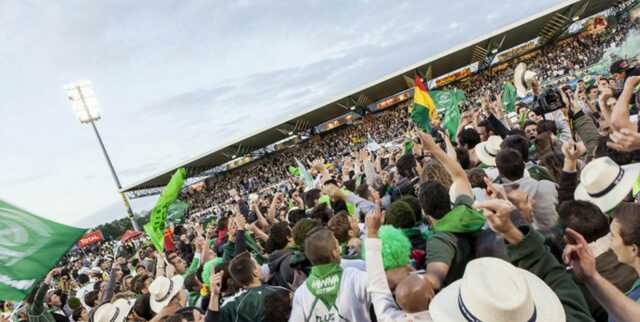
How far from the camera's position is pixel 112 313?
353 cm

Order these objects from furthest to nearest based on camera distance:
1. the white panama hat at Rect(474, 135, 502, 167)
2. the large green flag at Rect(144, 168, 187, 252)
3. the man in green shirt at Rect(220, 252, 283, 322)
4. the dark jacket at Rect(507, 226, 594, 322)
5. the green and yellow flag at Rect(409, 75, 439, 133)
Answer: the green and yellow flag at Rect(409, 75, 439, 133) < the large green flag at Rect(144, 168, 187, 252) < the white panama hat at Rect(474, 135, 502, 167) < the man in green shirt at Rect(220, 252, 283, 322) < the dark jacket at Rect(507, 226, 594, 322)

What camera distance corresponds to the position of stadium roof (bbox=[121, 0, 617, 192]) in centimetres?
2210

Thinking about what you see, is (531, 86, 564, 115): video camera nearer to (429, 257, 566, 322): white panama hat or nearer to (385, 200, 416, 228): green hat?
(385, 200, 416, 228): green hat

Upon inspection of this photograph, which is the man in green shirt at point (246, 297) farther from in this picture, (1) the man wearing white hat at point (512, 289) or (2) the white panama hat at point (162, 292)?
(1) the man wearing white hat at point (512, 289)

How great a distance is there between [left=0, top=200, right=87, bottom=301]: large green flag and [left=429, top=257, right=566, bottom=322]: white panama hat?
4.44 meters

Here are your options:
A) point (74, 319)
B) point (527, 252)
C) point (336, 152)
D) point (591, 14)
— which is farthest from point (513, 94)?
point (591, 14)

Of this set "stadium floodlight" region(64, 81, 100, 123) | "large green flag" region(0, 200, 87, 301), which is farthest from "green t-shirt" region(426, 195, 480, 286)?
"stadium floodlight" region(64, 81, 100, 123)

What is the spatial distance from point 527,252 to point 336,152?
28310 millimetres

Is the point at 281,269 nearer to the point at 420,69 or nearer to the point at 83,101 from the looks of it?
the point at 83,101

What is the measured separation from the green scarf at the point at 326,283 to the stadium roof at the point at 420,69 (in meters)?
22.3

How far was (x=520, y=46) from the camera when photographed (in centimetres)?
2803

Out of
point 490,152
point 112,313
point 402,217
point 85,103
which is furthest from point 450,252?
point 85,103

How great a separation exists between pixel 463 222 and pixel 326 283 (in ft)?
3.10

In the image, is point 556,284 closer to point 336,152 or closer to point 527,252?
point 527,252
